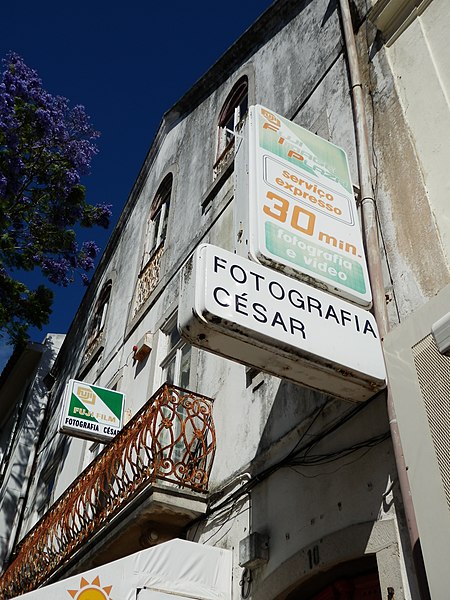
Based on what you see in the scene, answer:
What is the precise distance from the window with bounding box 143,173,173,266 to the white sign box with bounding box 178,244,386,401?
318 inches

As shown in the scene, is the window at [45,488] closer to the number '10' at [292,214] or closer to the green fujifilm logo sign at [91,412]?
the green fujifilm logo sign at [91,412]

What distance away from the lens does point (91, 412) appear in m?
9.13

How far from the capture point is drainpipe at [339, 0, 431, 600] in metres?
3.80

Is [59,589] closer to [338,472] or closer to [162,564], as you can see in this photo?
[162,564]

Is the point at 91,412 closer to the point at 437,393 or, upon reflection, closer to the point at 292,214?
the point at 292,214

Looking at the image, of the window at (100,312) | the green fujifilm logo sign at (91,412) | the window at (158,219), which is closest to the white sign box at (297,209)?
the green fujifilm logo sign at (91,412)

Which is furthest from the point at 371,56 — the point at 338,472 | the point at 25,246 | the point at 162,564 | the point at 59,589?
the point at 25,246

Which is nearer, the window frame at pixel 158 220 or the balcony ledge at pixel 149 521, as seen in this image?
the balcony ledge at pixel 149 521

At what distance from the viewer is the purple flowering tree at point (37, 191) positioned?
37.4 ft

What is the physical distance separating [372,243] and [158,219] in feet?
27.1

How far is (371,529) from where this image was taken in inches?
170

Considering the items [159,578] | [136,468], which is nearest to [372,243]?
[159,578]

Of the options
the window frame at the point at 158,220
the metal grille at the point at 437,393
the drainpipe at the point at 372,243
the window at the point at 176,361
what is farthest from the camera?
the window frame at the point at 158,220

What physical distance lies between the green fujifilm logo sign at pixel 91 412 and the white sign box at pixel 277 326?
205 inches
